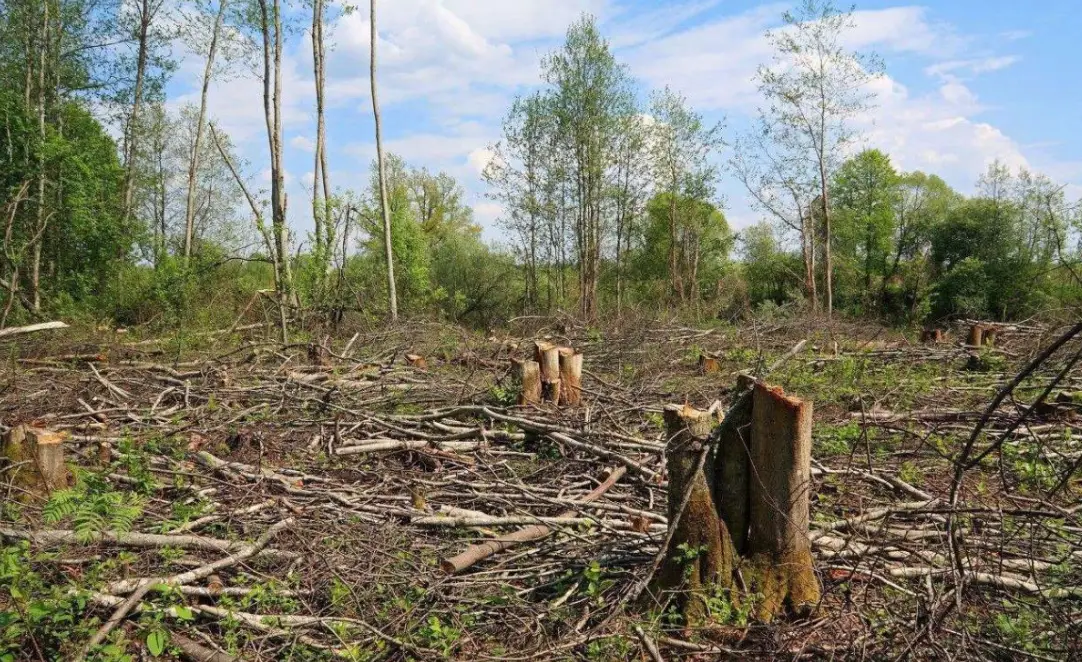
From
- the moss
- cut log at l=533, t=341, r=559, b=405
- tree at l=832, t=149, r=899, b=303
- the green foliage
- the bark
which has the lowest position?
the moss

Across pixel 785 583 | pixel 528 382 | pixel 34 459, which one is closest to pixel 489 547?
pixel 785 583

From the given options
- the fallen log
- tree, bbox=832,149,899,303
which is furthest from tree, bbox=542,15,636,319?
the fallen log

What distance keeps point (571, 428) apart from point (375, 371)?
4.07 m

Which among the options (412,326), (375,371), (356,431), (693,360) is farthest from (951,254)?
(356,431)

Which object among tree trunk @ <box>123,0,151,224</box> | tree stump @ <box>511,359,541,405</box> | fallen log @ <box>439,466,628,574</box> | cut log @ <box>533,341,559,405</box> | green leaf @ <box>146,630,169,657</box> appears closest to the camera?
green leaf @ <box>146,630,169,657</box>

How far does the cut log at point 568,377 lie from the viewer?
7.87m

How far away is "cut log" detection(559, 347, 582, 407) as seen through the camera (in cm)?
787

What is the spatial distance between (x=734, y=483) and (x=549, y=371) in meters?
4.38

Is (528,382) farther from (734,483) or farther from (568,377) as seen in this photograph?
(734,483)

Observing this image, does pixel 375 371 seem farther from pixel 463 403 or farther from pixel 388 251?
pixel 388 251

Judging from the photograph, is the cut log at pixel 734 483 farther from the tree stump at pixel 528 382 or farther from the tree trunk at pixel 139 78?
the tree trunk at pixel 139 78

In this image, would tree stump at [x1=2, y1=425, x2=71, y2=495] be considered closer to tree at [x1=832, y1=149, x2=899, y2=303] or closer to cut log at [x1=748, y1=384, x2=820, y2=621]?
cut log at [x1=748, y1=384, x2=820, y2=621]

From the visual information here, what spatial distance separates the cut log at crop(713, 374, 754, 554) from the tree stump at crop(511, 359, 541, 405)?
4.12 metres

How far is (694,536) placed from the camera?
11.6ft
